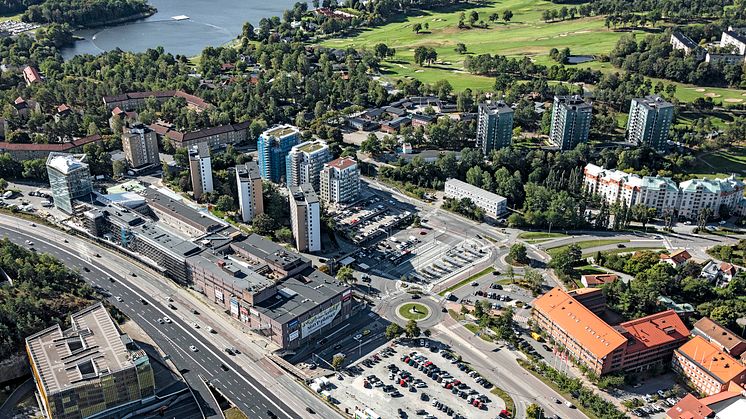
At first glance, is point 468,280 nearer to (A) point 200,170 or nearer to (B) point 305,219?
(B) point 305,219

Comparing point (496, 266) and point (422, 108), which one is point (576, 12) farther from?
point (496, 266)

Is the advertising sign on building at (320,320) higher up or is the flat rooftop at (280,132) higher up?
the flat rooftop at (280,132)

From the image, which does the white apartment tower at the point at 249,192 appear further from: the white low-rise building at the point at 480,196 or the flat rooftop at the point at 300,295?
the white low-rise building at the point at 480,196

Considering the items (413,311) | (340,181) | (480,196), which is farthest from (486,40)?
(413,311)

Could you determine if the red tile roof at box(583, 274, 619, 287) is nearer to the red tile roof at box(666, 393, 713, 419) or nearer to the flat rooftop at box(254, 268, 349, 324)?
the red tile roof at box(666, 393, 713, 419)

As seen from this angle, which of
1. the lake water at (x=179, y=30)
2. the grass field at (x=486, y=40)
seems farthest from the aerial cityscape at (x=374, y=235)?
the lake water at (x=179, y=30)

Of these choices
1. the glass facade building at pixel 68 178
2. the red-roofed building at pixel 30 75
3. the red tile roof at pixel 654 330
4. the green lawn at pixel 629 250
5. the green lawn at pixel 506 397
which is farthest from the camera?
the red-roofed building at pixel 30 75

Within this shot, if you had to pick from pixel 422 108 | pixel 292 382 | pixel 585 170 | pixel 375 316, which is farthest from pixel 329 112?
pixel 292 382
